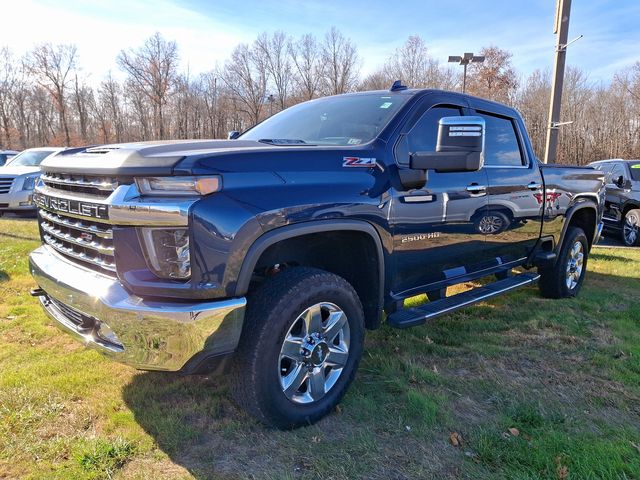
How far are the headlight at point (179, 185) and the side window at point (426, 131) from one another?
1.51m

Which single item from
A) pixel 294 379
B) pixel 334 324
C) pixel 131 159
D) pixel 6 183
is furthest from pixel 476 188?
pixel 6 183

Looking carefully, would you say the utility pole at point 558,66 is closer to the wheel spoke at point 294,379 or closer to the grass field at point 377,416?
the grass field at point 377,416

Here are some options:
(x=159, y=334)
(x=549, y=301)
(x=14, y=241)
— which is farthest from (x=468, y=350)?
(x=14, y=241)

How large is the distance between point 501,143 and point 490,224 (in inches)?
35.5

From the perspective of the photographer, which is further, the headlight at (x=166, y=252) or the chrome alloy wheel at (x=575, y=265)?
the chrome alloy wheel at (x=575, y=265)

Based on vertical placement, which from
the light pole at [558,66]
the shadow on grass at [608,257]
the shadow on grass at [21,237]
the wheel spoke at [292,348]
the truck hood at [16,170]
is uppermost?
the light pole at [558,66]

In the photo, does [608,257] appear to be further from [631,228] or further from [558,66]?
[558,66]

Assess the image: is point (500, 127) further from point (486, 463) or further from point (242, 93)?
point (242, 93)

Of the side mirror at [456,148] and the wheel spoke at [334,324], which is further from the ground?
the side mirror at [456,148]

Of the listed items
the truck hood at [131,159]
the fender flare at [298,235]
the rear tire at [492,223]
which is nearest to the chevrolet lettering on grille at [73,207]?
the truck hood at [131,159]

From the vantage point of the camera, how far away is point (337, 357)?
108 inches

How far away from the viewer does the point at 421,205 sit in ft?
10.3

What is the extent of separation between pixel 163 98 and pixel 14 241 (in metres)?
44.5

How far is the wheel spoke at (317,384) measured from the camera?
105 inches
